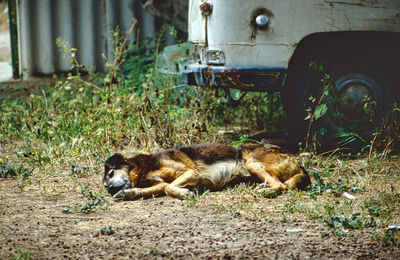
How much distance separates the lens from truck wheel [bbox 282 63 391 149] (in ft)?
19.5

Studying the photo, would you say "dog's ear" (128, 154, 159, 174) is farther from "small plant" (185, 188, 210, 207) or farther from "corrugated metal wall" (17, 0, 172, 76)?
"corrugated metal wall" (17, 0, 172, 76)

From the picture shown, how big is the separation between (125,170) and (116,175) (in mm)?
121

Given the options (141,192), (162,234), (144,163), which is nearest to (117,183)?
(141,192)

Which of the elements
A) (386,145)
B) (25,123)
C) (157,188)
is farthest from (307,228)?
(25,123)

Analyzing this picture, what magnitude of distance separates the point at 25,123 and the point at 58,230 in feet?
11.7

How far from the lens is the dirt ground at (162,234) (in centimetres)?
329

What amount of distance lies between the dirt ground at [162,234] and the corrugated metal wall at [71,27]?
6.29m

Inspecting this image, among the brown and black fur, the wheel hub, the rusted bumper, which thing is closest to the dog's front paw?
the brown and black fur

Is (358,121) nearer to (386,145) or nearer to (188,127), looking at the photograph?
(386,145)

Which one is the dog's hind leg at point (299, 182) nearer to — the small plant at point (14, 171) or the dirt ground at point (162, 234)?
the dirt ground at point (162, 234)

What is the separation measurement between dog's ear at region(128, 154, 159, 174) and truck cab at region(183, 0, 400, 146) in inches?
50.0

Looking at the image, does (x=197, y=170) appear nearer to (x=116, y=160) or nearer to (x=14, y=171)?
(x=116, y=160)

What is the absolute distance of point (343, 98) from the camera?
235 inches

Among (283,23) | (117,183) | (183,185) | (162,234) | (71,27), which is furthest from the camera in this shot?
(71,27)
